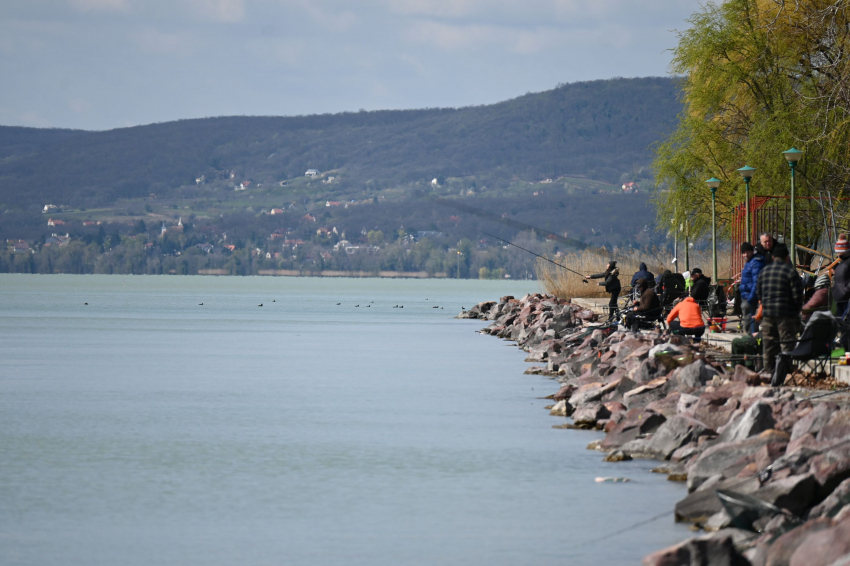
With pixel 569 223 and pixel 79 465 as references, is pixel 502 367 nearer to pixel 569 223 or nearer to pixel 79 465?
pixel 79 465

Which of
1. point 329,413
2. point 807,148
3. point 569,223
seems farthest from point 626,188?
point 329,413

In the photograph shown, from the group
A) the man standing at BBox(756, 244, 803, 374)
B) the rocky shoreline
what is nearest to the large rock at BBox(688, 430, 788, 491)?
the rocky shoreline

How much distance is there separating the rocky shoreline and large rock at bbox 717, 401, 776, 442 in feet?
0.04

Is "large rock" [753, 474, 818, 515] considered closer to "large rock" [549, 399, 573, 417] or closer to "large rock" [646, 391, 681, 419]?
"large rock" [646, 391, 681, 419]

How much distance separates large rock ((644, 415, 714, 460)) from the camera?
1293 cm

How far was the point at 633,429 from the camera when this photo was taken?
13.8 meters

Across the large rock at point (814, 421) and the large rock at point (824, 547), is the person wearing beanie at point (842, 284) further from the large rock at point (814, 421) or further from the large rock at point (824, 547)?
the large rock at point (824, 547)

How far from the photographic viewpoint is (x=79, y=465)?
13453 mm

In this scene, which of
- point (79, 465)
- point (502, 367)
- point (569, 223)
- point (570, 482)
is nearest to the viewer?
point (570, 482)

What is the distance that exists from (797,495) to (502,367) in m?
17.2

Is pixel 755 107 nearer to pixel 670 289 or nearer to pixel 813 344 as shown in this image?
pixel 670 289

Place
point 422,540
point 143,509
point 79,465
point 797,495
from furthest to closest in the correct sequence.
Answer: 1. point 79,465
2. point 143,509
3. point 422,540
4. point 797,495

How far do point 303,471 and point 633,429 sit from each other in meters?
3.74

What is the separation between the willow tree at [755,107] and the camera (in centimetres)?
3050
